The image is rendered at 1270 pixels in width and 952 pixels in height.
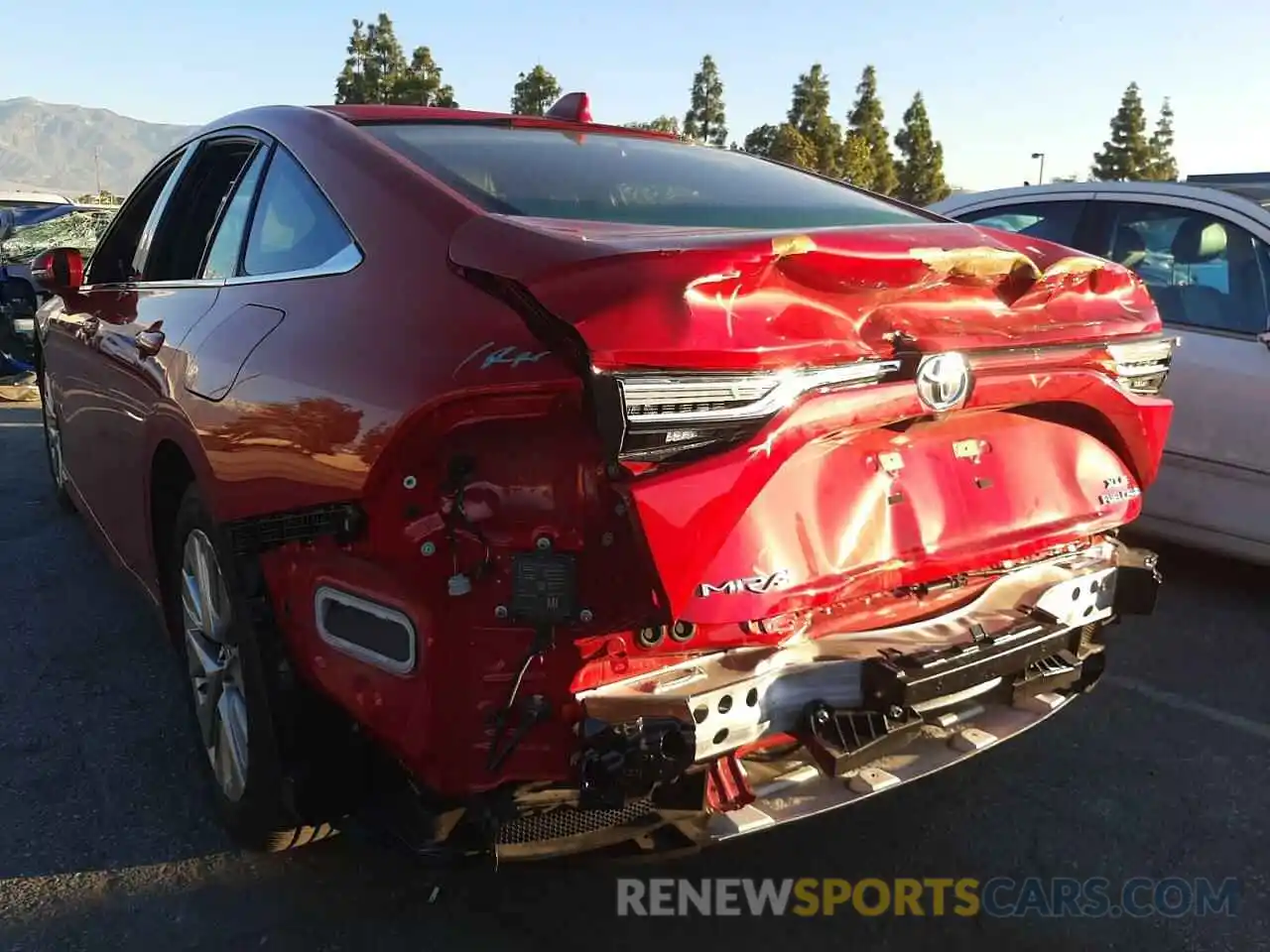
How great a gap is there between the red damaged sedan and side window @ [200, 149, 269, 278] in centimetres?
2

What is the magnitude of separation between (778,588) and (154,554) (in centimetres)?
206

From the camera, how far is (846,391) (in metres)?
2.02

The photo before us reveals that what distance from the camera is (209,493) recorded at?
258 centimetres

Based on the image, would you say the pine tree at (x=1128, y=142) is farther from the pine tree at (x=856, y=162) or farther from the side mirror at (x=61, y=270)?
the side mirror at (x=61, y=270)

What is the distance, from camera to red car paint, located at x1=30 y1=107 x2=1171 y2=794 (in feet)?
6.08

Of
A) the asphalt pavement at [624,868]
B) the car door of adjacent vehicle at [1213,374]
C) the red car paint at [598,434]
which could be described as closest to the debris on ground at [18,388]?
the asphalt pavement at [624,868]

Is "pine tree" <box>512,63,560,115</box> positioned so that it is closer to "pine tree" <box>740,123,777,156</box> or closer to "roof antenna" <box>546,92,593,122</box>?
"pine tree" <box>740,123,777,156</box>

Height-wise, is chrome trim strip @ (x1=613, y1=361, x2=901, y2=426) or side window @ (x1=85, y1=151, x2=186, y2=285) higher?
side window @ (x1=85, y1=151, x2=186, y2=285)

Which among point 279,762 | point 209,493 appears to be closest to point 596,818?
point 279,762

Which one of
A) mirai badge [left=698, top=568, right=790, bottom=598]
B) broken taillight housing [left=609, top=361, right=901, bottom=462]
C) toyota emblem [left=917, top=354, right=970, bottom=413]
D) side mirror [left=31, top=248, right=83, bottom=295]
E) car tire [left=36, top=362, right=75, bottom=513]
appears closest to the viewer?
broken taillight housing [left=609, top=361, right=901, bottom=462]

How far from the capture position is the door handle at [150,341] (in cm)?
301

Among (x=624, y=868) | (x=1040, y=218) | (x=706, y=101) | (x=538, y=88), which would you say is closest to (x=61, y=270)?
(x=624, y=868)

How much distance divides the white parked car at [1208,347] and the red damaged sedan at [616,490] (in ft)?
6.90

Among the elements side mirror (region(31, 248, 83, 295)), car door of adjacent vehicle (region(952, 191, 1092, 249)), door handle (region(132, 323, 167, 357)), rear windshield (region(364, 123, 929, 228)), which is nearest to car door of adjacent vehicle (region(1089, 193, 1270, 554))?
Result: car door of adjacent vehicle (region(952, 191, 1092, 249))
